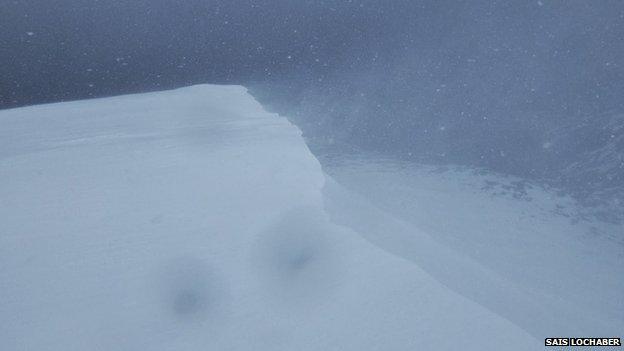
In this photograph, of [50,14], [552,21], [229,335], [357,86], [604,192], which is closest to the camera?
[229,335]

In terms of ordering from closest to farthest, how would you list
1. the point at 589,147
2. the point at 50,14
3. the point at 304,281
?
the point at 304,281, the point at 589,147, the point at 50,14

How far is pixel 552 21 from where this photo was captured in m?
4.45

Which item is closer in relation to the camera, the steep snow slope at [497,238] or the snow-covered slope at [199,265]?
the snow-covered slope at [199,265]

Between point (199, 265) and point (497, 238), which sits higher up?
point (497, 238)

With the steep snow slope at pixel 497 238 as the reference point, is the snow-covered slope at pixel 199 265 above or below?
below

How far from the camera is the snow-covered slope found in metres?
1.17

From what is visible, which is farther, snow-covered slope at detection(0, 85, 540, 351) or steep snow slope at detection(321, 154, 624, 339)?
steep snow slope at detection(321, 154, 624, 339)

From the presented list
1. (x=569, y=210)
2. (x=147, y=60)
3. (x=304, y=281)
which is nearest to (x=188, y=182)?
(x=304, y=281)

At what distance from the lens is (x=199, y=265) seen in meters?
1.53

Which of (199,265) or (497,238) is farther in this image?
(497,238)

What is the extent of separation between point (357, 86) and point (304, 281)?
3.93 m

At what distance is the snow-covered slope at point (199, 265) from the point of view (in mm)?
1170

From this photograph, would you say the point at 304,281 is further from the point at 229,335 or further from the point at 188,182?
the point at 188,182

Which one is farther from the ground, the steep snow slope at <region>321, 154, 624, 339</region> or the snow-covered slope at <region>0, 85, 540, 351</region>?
the steep snow slope at <region>321, 154, 624, 339</region>
